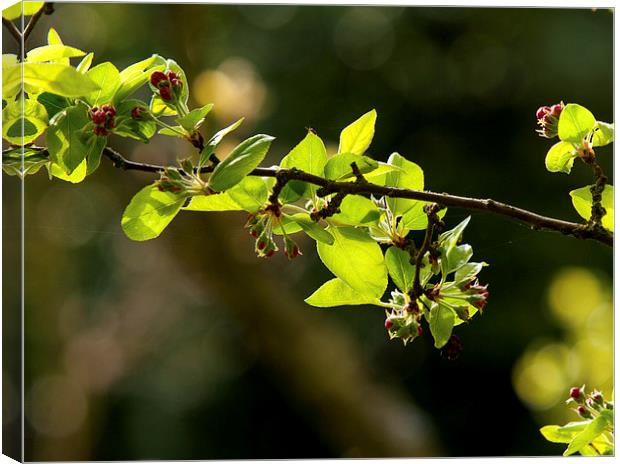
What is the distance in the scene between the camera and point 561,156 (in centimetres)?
61

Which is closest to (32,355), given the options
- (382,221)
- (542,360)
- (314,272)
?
(314,272)

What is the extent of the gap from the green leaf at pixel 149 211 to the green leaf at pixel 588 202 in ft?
0.99

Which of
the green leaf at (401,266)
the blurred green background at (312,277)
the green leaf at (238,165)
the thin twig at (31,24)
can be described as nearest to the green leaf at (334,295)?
the green leaf at (401,266)

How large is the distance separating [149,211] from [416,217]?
186 mm

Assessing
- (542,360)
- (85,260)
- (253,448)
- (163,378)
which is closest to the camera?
(542,360)

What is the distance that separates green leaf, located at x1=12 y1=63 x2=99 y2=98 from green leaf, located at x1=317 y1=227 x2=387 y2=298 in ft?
0.62

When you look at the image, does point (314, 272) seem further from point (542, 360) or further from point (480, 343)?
Result: point (542, 360)

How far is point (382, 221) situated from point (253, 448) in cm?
229

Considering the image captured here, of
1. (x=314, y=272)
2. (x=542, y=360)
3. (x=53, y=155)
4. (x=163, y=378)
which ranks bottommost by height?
(x=163, y=378)

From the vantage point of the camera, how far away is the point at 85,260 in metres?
2.42

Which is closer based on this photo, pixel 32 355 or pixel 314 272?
pixel 32 355

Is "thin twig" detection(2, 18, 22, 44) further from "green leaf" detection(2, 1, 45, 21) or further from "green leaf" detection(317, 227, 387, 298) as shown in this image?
"green leaf" detection(317, 227, 387, 298)

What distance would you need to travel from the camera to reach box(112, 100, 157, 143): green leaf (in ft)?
1.79

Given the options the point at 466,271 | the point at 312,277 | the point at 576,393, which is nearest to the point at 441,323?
the point at 466,271
